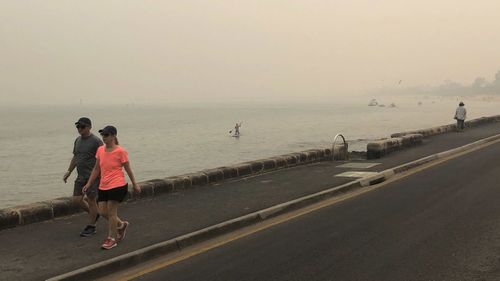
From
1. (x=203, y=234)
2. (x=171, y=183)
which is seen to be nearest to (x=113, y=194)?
(x=203, y=234)

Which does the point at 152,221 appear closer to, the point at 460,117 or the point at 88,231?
the point at 88,231

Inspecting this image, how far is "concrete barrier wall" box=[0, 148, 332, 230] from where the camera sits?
26.2 feet

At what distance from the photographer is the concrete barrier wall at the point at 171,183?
800cm

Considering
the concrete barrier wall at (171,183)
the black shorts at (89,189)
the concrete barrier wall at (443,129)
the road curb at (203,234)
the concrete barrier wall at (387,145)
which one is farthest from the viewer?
the concrete barrier wall at (443,129)

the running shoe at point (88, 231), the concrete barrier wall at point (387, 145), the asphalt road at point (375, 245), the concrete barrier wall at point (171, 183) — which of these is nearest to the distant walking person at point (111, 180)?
the running shoe at point (88, 231)

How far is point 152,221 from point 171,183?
253 cm

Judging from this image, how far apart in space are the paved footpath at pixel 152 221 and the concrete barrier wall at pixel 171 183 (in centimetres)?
17

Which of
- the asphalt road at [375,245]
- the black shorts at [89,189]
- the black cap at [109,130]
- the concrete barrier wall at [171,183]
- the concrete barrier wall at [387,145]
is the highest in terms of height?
the black cap at [109,130]

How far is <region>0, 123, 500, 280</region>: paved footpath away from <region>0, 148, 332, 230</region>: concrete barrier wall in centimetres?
17

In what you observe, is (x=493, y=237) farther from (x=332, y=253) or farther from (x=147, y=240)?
(x=147, y=240)

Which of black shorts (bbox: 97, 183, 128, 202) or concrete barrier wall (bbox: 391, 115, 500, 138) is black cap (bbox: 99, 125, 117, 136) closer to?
black shorts (bbox: 97, 183, 128, 202)

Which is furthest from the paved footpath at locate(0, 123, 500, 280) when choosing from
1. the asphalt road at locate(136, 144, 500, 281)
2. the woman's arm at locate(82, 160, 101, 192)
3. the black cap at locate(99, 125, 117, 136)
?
the black cap at locate(99, 125, 117, 136)

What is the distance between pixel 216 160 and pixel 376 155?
27.2 m

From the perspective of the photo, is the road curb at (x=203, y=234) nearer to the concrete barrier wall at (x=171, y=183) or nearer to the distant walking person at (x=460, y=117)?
the concrete barrier wall at (x=171, y=183)
